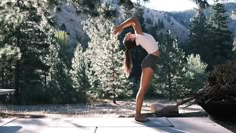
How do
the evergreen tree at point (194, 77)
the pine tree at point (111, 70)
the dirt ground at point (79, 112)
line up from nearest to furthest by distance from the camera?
the dirt ground at point (79, 112), the pine tree at point (111, 70), the evergreen tree at point (194, 77)

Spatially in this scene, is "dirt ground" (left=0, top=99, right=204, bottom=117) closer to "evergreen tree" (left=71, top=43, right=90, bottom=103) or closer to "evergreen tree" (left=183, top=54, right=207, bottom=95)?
"evergreen tree" (left=71, top=43, right=90, bottom=103)

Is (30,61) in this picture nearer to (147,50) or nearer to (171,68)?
(171,68)

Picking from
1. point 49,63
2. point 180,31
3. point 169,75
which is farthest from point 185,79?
point 180,31

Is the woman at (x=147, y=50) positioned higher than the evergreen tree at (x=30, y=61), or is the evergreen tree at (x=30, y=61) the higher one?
the evergreen tree at (x=30, y=61)

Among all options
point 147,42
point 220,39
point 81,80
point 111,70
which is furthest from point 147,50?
point 220,39

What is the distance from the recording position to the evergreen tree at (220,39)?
43134 mm

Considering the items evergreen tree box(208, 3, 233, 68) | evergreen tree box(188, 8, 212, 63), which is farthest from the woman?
evergreen tree box(188, 8, 212, 63)

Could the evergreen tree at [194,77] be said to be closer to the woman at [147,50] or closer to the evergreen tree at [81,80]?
the evergreen tree at [81,80]

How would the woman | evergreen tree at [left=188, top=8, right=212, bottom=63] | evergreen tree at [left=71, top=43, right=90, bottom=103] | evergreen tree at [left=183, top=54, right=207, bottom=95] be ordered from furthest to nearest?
1. evergreen tree at [left=188, top=8, right=212, bottom=63]
2. evergreen tree at [left=183, top=54, right=207, bottom=95]
3. evergreen tree at [left=71, top=43, right=90, bottom=103]
4. the woman

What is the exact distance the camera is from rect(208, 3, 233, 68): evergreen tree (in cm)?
4313

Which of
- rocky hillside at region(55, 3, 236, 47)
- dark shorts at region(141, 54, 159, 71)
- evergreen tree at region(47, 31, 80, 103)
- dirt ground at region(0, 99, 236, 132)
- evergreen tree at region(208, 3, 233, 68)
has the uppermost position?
rocky hillside at region(55, 3, 236, 47)

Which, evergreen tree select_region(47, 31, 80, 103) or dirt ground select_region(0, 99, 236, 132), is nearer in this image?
dirt ground select_region(0, 99, 236, 132)

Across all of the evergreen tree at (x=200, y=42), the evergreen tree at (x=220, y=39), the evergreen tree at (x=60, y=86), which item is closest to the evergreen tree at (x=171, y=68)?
the evergreen tree at (x=60, y=86)

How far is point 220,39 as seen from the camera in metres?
44.0
